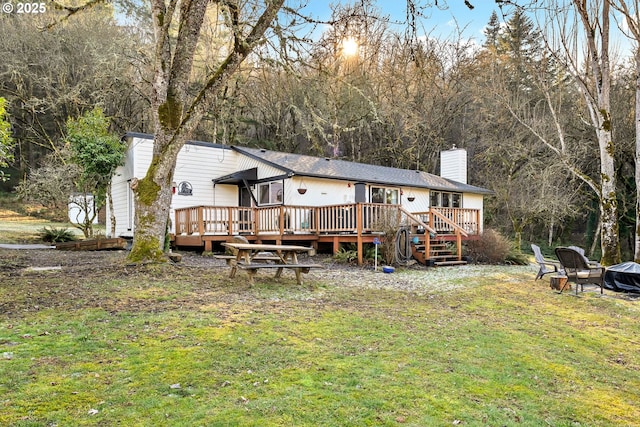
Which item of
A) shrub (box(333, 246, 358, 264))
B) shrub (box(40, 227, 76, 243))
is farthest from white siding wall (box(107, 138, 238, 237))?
shrub (box(333, 246, 358, 264))

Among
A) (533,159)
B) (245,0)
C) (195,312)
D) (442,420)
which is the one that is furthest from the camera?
(533,159)

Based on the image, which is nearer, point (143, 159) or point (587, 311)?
point (587, 311)

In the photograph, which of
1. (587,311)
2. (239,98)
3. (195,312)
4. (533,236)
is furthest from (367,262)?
(533,236)

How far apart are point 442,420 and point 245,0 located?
9778 mm

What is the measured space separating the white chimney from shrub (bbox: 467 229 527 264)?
8.72m

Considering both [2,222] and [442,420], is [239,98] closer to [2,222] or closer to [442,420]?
[2,222]

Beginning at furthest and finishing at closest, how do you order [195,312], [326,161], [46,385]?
[326,161] → [195,312] → [46,385]

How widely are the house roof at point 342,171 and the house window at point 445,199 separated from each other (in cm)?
47

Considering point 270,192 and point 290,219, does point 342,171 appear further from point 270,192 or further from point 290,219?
point 290,219

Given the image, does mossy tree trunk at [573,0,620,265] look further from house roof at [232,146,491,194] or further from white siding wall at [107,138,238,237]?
white siding wall at [107,138,238,237]

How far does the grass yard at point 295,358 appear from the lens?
9.12ft

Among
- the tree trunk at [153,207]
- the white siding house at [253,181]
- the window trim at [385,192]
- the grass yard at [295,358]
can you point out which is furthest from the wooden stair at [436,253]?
the tree trunk at [153,207]

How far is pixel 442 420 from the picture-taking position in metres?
2.74

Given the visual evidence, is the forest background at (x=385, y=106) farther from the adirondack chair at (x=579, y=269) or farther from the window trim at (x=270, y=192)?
the adirondack chair at (x=579, y=269)
